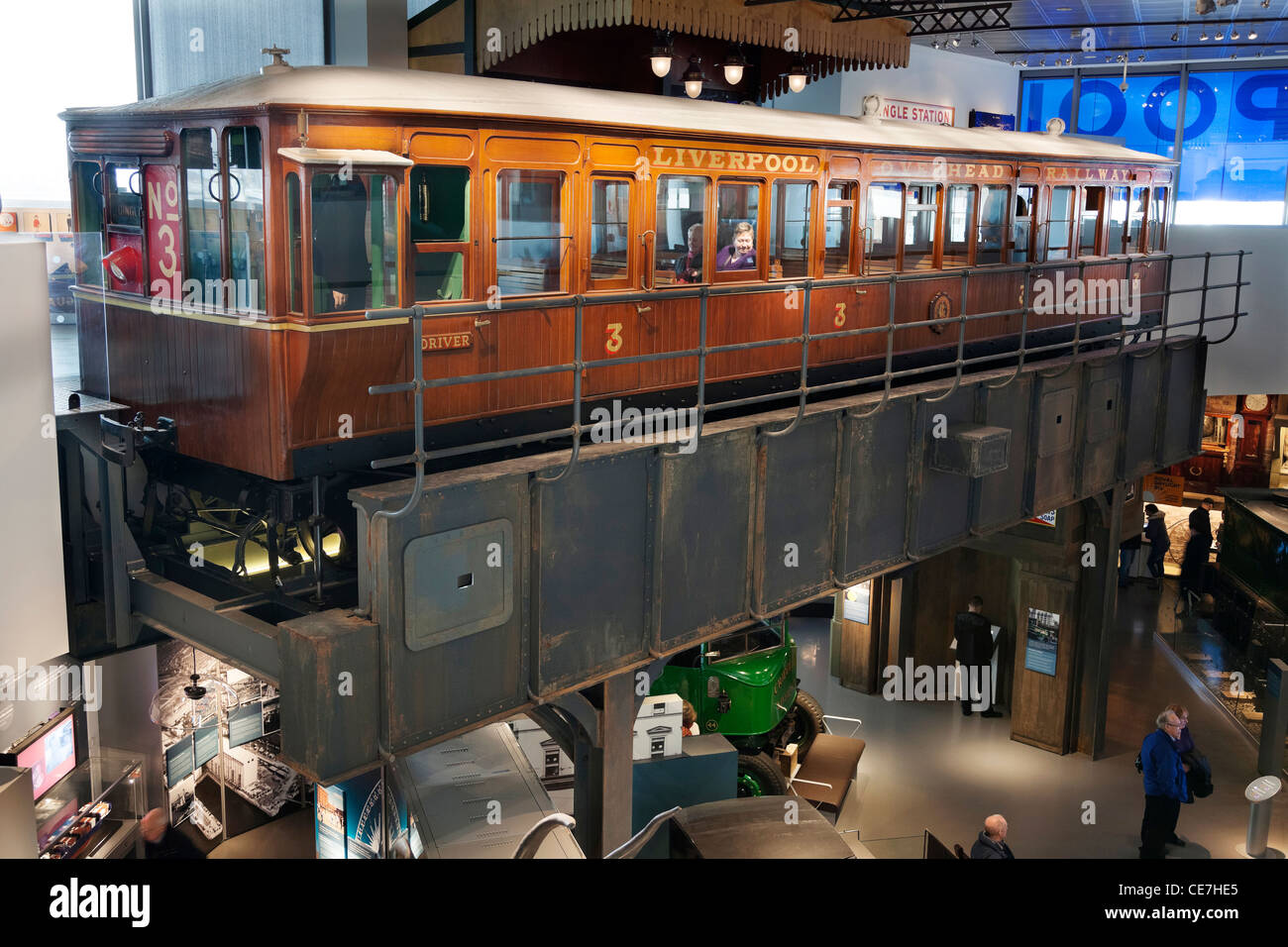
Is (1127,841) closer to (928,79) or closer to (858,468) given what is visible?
(858,468)

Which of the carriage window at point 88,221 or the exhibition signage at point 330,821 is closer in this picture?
the carriage window at point 88,221

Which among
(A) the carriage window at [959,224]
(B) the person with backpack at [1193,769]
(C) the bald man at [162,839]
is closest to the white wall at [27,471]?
(C) the bald man at [162,839]

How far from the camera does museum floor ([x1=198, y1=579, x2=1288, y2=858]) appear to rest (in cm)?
1293

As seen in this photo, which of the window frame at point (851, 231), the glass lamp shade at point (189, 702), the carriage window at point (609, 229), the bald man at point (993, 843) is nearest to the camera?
the carriage window at point (609, 229)

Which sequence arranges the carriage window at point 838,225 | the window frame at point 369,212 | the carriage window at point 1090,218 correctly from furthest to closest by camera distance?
the carriage window at point 1090,218 < the carriage window at point 838,225 < the window frame at point 369,212

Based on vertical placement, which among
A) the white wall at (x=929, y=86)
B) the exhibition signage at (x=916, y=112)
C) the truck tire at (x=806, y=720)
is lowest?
the truck tire at (x=806, y=720)

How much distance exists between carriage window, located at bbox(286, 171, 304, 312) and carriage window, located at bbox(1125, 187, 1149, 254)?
1234cm

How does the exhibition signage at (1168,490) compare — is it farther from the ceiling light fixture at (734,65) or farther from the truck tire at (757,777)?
the truck tire at (757,777)

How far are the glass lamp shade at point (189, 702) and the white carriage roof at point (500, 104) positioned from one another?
563 centimetres

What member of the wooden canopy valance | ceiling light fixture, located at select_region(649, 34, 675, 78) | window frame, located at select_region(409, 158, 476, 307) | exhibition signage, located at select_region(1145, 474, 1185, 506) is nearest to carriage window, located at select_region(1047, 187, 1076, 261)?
the wooden canopy valance

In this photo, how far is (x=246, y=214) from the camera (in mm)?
7277

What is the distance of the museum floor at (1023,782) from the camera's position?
509 inches

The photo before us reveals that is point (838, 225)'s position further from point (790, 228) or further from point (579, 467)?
point (579, 467)

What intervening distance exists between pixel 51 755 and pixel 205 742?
3.42m
